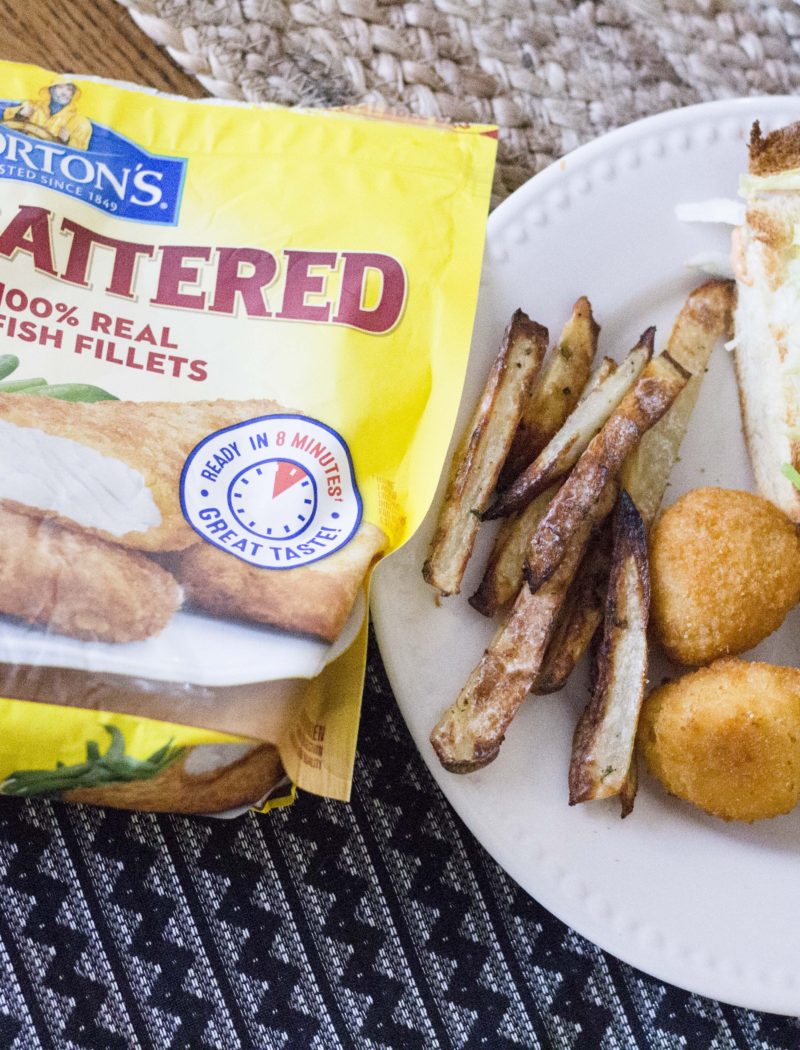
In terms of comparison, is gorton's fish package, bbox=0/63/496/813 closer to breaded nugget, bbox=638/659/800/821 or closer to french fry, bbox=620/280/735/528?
french fry, bbox=620/280/735/528

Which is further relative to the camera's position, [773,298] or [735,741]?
[773,298]

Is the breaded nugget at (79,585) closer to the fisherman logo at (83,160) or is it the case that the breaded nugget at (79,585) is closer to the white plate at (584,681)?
the white plate at (584,681)

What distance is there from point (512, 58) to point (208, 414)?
814 millimetres

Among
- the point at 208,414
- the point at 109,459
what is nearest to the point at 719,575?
the point at 208,414

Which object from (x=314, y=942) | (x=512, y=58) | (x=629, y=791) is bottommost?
(x=314, y=942)

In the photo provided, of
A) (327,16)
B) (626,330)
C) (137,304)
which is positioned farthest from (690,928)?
(327,16)

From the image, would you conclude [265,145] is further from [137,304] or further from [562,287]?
[562,287]

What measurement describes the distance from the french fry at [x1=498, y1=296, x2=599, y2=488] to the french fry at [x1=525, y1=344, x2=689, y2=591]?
0.09 meters

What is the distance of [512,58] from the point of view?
1.60m

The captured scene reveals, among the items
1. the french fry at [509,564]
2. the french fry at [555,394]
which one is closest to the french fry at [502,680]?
the french fry at [509,564]

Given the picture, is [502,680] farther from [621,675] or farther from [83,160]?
[83,160]

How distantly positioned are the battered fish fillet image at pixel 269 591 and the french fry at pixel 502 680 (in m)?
0.24

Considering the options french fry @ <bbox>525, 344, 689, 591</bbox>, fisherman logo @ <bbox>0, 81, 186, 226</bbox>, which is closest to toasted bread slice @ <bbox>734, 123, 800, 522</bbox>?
french fry @ <bbox>525, 344, 689, 591</bbox>

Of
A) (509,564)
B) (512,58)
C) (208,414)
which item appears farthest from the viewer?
(512,58)
